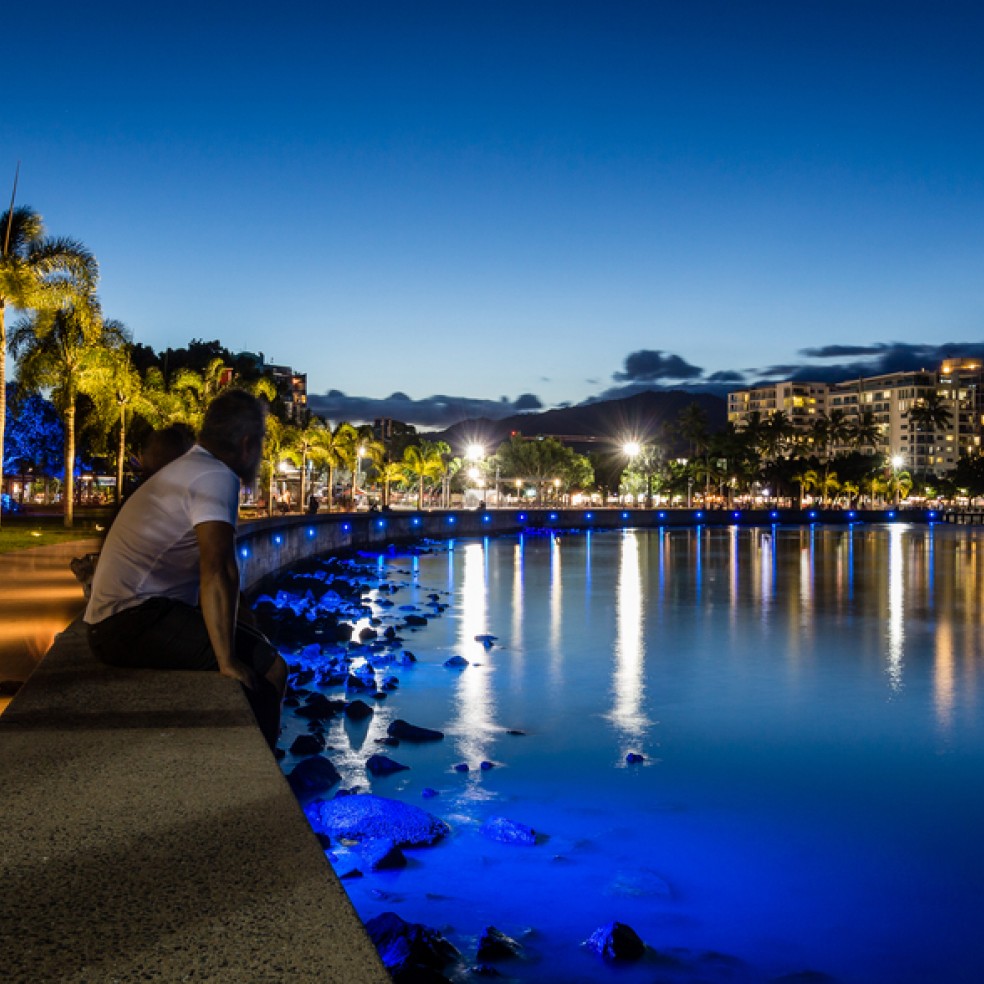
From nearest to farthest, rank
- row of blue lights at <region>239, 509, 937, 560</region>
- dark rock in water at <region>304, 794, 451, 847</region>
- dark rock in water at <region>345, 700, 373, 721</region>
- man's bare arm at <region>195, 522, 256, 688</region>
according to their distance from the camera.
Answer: man's bare arm at <region>195, 522, 256, 688</region> → dark rock in water at <region>304, 794, 451, 847</region> → dark rock in water at <region>345, 700, 373, 721</region> → row of blue lights at <region>239, 509, 937, 560</region>

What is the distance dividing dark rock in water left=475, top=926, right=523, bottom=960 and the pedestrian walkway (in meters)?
3.94

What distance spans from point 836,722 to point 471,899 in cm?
844

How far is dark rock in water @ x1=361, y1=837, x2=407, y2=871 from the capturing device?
25.6 ft

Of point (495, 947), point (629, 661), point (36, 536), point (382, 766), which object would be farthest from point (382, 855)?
point (36, 536)

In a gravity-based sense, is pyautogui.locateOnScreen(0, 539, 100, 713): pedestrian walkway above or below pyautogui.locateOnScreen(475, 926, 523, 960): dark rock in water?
above

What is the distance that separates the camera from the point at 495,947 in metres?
6.68

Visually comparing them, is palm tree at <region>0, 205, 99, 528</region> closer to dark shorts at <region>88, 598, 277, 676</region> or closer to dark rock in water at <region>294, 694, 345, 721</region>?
dark rock in water at <region>294, 694, 345, 721</region>

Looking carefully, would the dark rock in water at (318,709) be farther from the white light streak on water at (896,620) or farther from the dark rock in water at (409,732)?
the white light streak on water at (896,620)

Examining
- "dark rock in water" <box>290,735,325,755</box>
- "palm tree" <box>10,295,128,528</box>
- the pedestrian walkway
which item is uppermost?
"palm tree" <box>10,295,128,528</box>

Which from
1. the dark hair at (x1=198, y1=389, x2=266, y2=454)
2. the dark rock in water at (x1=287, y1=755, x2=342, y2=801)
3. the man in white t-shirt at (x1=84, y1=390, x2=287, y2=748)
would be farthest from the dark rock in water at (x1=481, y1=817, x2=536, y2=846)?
the dark hair at (x1=198, y1=389, x2=266, y2=454)

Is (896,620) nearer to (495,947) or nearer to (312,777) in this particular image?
(312,777)

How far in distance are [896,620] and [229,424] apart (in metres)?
25.4

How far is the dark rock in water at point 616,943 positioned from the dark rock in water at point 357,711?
631cm

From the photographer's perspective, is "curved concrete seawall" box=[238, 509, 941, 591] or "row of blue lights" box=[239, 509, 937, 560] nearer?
"curved concrete seawall" box=[238, 509, 941, 591]
